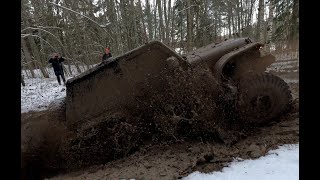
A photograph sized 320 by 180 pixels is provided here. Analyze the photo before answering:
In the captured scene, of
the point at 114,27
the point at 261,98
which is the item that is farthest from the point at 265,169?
the point at 114,27

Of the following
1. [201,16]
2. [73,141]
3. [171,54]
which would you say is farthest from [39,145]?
[201,16]

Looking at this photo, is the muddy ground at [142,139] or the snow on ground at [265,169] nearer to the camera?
the snow on ground at [265,169]

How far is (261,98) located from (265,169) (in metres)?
1.66

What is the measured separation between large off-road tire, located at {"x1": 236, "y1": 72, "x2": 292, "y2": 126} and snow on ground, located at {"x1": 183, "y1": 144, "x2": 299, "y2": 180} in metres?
0.95

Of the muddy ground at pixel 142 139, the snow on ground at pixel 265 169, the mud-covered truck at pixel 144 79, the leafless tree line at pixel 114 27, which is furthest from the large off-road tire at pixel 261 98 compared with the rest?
the leafless tree line at pixel 114 27

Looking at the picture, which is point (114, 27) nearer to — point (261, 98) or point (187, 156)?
point (261, 98)

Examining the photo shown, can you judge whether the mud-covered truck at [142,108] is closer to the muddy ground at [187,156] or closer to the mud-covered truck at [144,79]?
the mud-covered truck at [144,79]

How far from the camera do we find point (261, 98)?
5391 millimetres

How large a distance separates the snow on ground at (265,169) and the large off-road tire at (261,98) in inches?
37.4

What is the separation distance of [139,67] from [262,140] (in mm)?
2235

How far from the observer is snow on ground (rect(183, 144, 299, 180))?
3.82m

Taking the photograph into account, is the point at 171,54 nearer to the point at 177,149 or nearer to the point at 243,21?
the point at 177,149

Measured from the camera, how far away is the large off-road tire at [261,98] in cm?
531
